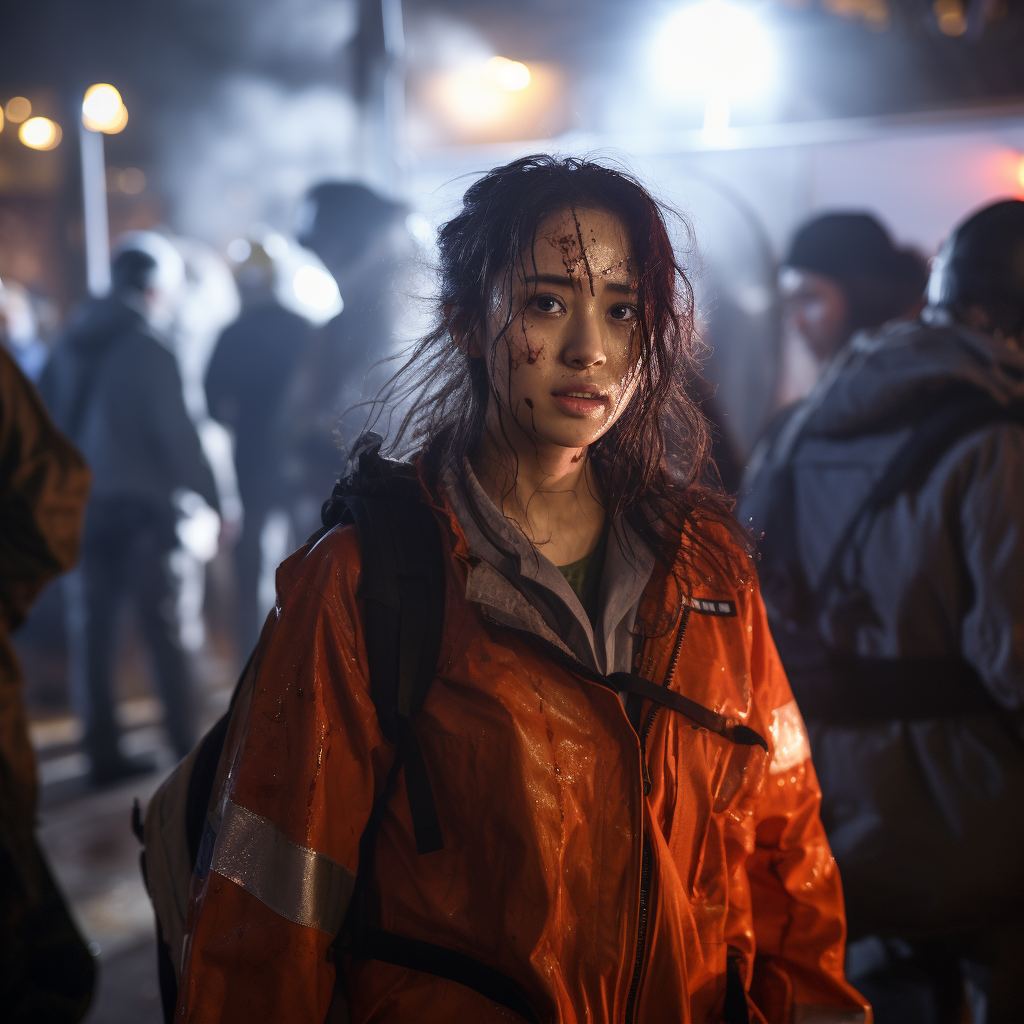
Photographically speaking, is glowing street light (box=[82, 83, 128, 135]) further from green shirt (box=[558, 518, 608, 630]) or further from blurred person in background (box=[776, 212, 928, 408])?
green shirt (box=[558, 518, 608, 630])

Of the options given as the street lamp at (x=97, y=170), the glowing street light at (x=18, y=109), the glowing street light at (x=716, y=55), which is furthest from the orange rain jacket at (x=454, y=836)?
the glowing street light at (x=18, y=109)

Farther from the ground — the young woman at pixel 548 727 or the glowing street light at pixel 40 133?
the glowing street light at pixel 40 133

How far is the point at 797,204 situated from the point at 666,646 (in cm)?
381

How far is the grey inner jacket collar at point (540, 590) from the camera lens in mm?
1074

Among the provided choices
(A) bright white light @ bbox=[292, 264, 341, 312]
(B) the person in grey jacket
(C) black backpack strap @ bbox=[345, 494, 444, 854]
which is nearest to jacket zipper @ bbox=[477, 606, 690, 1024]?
(C) black backpack strap @ bbox=[345, 494, 444, 854]

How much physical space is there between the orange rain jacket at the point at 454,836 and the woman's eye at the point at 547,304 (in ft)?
1.02

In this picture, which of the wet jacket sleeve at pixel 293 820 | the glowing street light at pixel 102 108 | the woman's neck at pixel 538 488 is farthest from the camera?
the glowing street light at pixel 102 108

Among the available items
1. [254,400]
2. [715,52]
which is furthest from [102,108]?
[715,52]

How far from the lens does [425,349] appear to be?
4.18ft

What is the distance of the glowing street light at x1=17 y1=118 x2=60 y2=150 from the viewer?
5754 mm

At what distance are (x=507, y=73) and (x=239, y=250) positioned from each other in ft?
6.13

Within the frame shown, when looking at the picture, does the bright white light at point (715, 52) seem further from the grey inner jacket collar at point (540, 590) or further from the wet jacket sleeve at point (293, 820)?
the wet jacket sleeve at point (293, 820)

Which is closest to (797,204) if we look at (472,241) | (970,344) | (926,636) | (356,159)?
(356,159)

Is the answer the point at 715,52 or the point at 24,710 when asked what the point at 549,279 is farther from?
the point at 715,52
